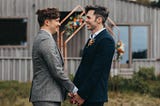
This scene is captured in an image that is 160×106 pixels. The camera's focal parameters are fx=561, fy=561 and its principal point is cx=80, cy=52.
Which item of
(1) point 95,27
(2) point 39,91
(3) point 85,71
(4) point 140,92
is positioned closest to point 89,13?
(1) point 95,27

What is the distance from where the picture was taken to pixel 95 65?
225 inches

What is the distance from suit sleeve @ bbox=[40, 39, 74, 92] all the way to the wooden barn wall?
15774 mm

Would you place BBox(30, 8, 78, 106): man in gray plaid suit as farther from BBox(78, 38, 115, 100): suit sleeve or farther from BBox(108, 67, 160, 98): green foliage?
BBox(108, 67, 160, 98): green foliage

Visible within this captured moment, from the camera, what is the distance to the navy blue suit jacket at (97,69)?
571 cm

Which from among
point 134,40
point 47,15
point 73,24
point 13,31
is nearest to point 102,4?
point 134,40

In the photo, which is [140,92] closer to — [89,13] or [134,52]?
[134,52]

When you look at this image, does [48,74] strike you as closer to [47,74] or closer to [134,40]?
[47,74]

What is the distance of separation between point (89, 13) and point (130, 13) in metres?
16.4

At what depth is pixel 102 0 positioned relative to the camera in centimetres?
2223

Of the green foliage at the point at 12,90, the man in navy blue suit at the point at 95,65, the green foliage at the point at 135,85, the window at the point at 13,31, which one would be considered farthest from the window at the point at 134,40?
the man in navy blue suit at the point at 95,65

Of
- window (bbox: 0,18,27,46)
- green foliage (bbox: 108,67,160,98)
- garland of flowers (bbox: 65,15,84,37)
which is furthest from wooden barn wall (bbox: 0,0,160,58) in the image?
green foliage (bbox: 108,67,160,98)

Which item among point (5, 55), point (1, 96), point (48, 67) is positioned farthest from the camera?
point (5, 55)

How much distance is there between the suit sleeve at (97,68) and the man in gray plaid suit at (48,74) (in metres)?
0.12

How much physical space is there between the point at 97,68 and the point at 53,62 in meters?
0.45
